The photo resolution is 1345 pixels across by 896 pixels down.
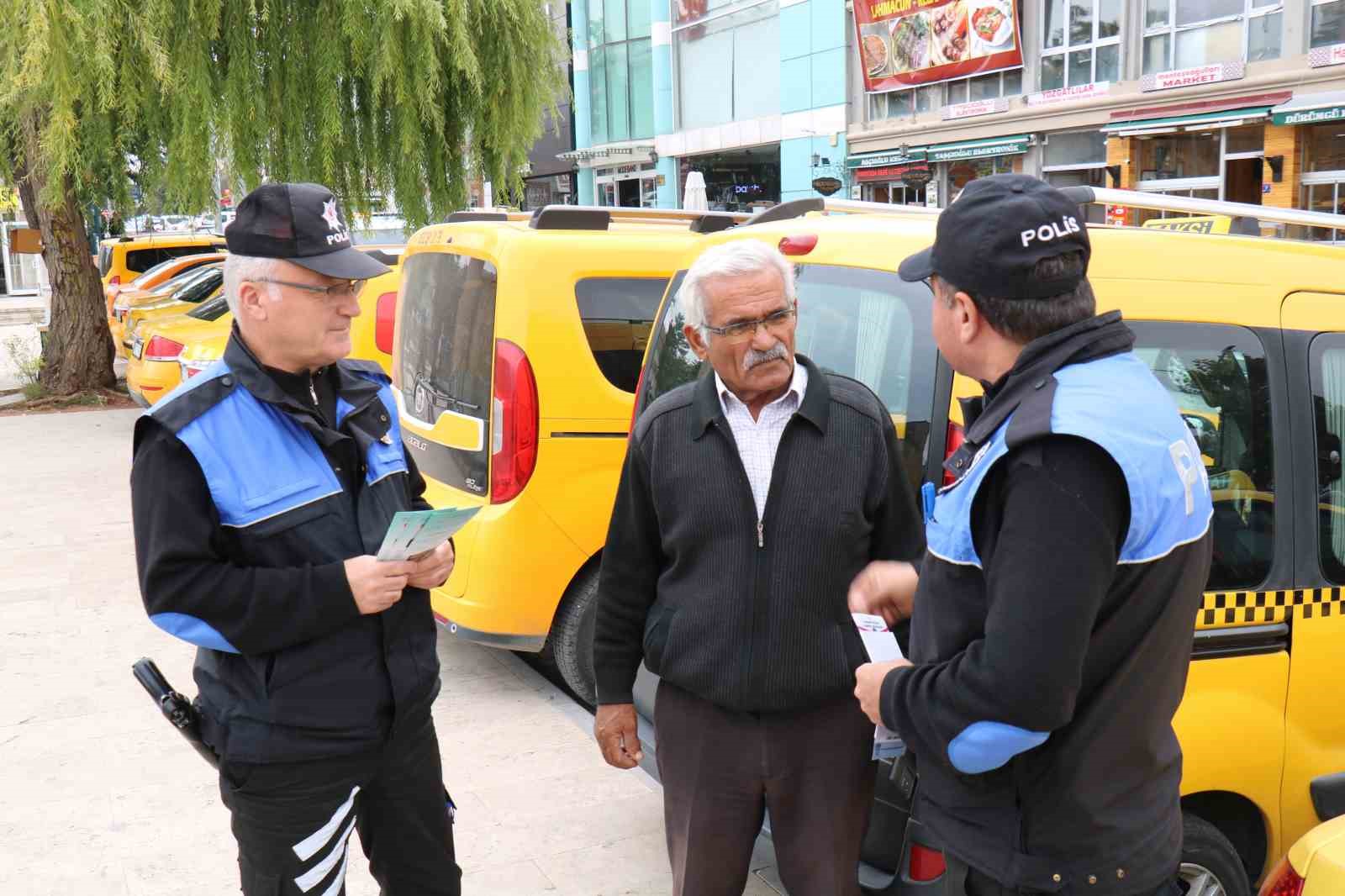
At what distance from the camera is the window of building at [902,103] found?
26.0m

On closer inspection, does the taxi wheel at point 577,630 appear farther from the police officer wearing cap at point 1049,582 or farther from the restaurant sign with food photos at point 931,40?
the restaurant sign with food photos at point 931,40

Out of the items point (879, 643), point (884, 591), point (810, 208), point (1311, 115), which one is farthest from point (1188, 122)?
point (879, 643)

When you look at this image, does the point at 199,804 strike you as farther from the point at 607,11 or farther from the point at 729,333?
the point at 607,11

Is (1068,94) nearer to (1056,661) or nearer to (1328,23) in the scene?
(1328,23)

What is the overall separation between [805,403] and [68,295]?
14.7 m

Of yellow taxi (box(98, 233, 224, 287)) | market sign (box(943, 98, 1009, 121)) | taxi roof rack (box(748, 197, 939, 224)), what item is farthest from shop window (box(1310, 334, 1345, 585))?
market sign (box(943, 98, 1009, 121))

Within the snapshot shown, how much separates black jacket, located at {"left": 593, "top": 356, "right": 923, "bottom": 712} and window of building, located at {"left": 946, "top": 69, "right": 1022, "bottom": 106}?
2329 centimetres

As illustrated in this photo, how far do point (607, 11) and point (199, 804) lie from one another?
34796 millimetres

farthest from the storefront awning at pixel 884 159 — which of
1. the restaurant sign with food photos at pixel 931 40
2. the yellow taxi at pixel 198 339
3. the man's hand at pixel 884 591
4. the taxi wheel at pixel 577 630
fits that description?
the man's hand at pixel 884 591

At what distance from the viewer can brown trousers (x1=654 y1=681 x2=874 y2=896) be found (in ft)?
8.09

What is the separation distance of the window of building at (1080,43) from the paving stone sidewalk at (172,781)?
1992 cm

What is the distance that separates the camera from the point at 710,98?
32875mm

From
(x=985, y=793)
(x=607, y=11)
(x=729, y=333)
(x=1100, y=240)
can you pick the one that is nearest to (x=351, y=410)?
(x=729, y=333)

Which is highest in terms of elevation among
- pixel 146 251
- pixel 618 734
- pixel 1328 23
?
pixel 1328 23
